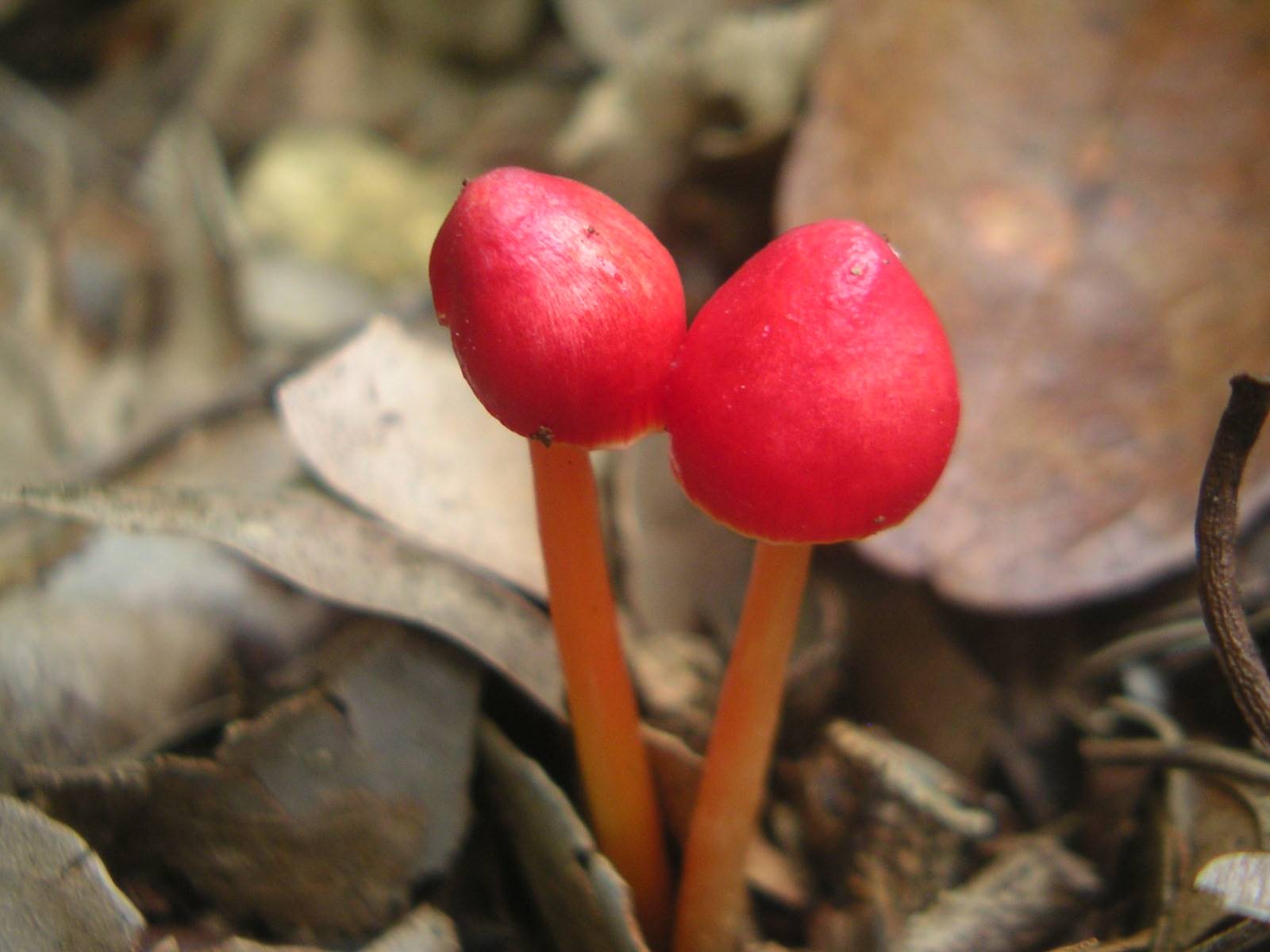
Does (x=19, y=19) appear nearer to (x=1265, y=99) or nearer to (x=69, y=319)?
(x=69, y=319)

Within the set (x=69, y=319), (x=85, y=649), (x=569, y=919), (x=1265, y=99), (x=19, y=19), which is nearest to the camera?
(x=569, y=919)

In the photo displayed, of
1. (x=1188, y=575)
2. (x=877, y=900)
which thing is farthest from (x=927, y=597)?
(x=877, y=900)

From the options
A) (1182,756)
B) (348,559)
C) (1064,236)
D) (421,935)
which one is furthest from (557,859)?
(1064,236)

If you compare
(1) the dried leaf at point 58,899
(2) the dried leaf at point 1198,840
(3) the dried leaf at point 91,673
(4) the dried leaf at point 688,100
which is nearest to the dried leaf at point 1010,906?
(2) the dried leaf at point 1198,840

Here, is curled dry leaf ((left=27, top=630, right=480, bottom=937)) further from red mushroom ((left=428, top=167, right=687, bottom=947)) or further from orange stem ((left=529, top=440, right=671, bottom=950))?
red mushroom ((left=428, top=167, right=687, bottom=947))

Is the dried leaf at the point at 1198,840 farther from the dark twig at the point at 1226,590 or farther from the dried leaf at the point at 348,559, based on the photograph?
the dried leaf at the point at 348,559
